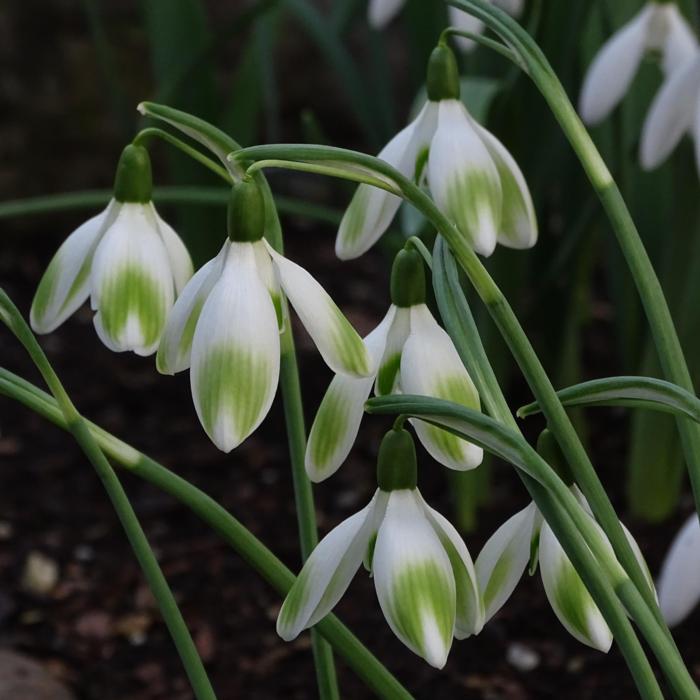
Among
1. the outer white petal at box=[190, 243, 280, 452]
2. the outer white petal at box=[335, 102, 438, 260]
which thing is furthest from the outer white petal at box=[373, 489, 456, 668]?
the outer white petal at box=[335, 102, 438, 260]

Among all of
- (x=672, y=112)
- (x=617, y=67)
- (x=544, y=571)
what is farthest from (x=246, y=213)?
(x=617, y=67)

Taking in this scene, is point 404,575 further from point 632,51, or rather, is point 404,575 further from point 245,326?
point 632,51

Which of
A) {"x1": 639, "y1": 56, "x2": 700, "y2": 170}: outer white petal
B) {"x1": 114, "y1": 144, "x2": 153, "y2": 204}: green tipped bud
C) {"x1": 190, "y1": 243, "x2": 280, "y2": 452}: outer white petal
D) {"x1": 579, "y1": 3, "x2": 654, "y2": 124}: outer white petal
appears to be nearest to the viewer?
{"x1": 190, "y1": 243, "x2": 280, "y2": 452}: outer white petal

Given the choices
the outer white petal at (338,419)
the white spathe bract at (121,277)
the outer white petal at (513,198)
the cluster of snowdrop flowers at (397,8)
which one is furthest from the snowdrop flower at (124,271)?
the cluster of snowdrop flowers at (397,8)

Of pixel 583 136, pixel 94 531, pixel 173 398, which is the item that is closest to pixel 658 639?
pixel 583 136

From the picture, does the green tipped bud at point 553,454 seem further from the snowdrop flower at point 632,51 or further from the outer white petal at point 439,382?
the snowdrop flower at point 632,51

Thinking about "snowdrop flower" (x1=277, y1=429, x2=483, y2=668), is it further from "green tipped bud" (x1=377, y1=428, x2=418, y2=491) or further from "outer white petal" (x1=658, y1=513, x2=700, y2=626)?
"outer white petal" (x1=658, y1=513, x2=700, y2=626)

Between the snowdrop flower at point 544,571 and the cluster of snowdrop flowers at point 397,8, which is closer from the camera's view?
the snowdrop flower at point 544,571
